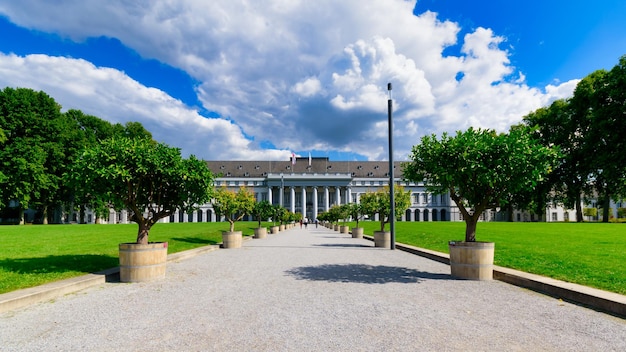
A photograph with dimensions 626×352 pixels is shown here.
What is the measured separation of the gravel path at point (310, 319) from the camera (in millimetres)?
4641

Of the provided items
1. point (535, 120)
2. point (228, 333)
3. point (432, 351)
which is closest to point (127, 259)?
point (228, 333)

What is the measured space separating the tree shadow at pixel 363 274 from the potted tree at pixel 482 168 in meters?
0.87

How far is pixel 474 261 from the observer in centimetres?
938

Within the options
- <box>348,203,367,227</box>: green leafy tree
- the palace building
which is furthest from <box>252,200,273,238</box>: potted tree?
the palace building

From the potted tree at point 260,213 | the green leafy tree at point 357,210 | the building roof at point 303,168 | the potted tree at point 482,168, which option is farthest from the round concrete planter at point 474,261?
Answer: the building roof at point 303,168

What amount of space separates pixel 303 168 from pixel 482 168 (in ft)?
349

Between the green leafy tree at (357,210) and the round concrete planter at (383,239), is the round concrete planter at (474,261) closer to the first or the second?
the round concrete planter at (383,239)

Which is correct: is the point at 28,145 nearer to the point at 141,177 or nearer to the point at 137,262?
the point at 141,177

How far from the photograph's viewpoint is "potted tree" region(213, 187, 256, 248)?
63.5ft

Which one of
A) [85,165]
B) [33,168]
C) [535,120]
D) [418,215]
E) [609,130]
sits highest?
[535,120]

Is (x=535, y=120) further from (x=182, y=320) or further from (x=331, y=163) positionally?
(x=331, y=163)

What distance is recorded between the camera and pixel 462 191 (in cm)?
1050

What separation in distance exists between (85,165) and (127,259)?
9.57ft

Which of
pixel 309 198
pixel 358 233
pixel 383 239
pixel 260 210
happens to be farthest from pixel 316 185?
pixel 383 239
